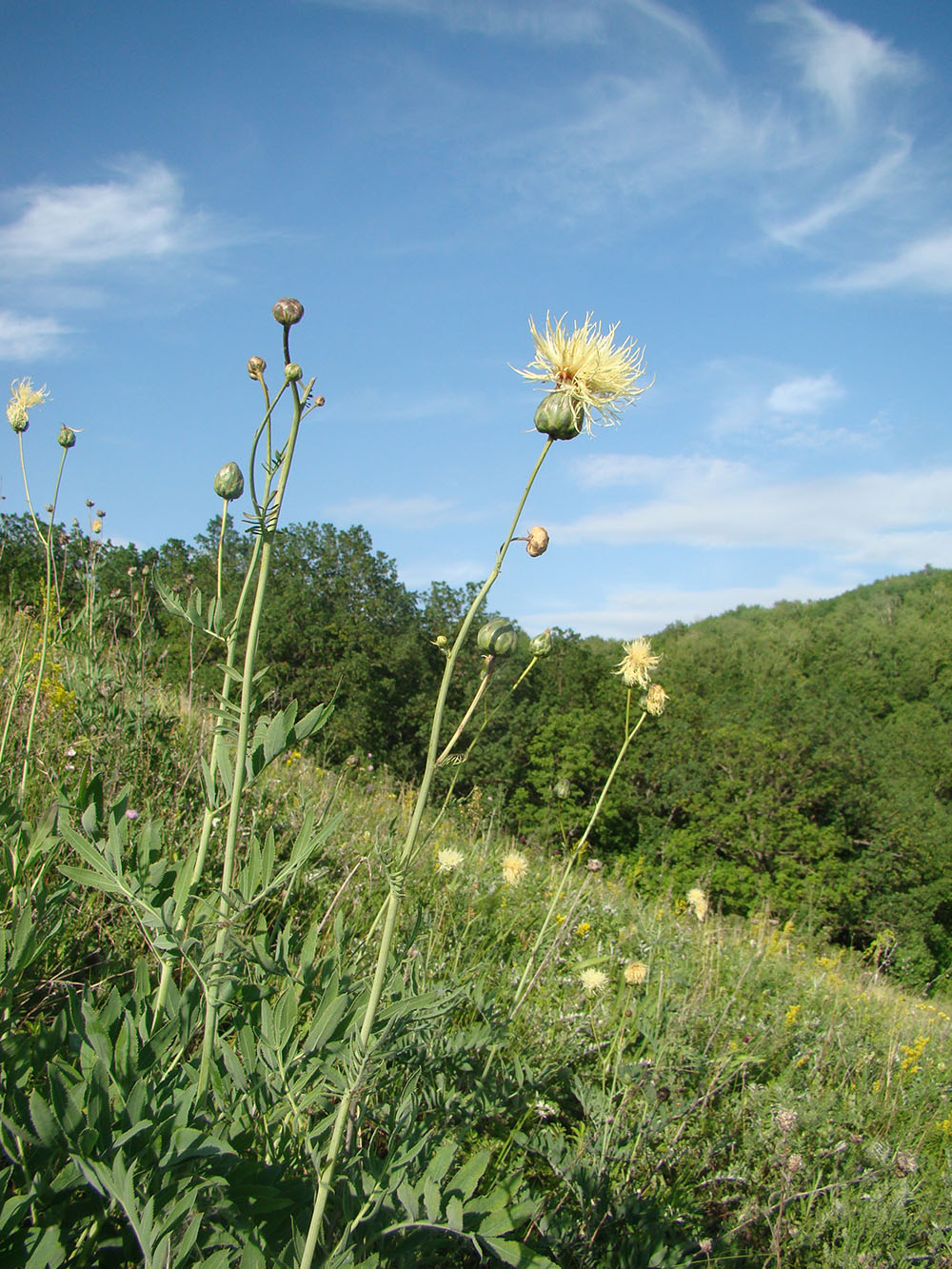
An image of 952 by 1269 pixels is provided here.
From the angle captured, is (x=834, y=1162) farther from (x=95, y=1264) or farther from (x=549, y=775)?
(x=549, y=775)

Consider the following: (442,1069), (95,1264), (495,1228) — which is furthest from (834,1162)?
(95,1264)

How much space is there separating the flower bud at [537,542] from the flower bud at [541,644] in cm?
48

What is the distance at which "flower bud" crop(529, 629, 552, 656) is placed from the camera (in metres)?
1.72

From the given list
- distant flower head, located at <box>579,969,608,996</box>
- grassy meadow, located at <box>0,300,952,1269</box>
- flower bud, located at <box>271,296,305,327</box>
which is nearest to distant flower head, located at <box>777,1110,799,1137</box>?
grassy meadow, located at <box>0,300,952,1269</box>

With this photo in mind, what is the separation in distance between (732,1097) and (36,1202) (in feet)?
7.58

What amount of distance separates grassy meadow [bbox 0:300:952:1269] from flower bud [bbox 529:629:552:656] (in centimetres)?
1

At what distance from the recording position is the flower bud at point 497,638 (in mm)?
1372

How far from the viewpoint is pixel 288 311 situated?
132cm

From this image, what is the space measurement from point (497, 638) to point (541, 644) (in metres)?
0.38

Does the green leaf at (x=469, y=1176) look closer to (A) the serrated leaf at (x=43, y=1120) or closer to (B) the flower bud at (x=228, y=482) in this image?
(A) the serrated leaf at (x=43, y=1120)

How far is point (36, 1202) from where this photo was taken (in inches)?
38.1

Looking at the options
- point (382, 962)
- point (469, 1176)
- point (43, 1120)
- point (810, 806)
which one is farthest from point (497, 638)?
point (810, 806)

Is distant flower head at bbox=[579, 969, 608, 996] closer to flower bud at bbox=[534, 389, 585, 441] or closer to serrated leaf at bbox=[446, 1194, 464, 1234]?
serrated leaf at bbox=[446, 1194, 464, 1234]

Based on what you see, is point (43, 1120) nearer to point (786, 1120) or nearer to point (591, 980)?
point (786, 1120)
